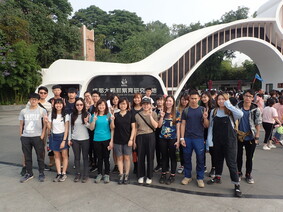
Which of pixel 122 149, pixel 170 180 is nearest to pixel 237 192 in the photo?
pixel 170 180

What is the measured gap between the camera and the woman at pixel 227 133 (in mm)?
2874

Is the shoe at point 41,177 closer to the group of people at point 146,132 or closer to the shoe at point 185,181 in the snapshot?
the group of people at point 146,132

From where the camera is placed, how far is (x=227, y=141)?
115 inches

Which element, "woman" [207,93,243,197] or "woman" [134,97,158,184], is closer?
"woman" [207,93,243,197]

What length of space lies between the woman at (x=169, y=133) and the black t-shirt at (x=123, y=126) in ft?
1.57

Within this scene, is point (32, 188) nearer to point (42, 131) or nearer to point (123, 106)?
point (42, 131)

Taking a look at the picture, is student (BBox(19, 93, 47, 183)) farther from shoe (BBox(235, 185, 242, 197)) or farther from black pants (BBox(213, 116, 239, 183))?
shoe (BBox(235, 185, 242, 197))

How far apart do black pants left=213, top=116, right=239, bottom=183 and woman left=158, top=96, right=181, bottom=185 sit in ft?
1.88

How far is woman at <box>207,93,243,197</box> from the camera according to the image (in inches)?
113

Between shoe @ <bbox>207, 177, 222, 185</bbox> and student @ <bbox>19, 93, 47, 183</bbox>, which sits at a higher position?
student @ <bbox>19, 93, 47, 183</bbox>

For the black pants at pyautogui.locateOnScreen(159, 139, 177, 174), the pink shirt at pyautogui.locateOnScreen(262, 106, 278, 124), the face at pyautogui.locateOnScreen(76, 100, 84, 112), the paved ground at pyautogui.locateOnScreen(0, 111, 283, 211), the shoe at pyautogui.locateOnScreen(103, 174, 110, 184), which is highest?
the face at pyautogui.locateOnScreen(76, 100, 84, 112)

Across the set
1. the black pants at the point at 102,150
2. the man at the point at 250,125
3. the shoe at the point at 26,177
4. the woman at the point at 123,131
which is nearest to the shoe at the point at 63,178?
the shoe at the point at 26,177

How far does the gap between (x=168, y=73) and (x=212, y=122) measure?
10.5 meters

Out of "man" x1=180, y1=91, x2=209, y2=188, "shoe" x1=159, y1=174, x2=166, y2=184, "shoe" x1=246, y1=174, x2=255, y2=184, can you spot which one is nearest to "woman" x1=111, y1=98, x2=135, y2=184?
"shoe" x1=159, y1=174, x2=166, y2=184
